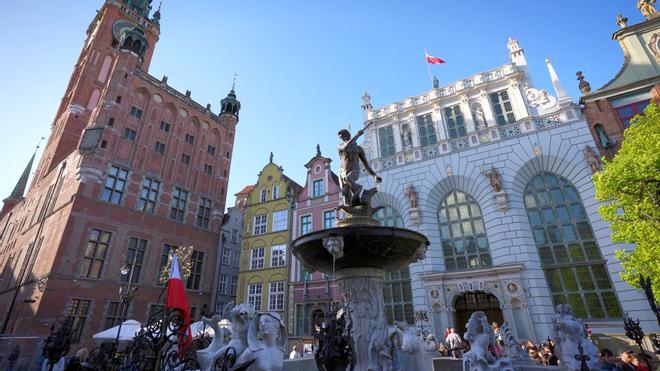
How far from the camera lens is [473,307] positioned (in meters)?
18.2

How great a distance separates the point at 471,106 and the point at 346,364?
861 inches

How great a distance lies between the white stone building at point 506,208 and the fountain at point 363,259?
12704 millimetres

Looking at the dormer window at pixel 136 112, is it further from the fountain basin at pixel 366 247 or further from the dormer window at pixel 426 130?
the fountain basin at pixel 366 247

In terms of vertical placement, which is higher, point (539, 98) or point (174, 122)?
point (174, 122)

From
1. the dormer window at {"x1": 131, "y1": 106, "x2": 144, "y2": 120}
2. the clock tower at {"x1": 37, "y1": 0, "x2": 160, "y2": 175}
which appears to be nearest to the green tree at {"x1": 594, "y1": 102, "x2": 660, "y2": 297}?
the dormer window at {"x1": 131, "y1": 106, "x2": 144, "y2": 120}

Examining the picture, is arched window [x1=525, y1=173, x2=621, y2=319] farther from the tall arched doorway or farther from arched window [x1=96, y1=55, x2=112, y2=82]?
arched window [x1=96, y1=55, x2=112, y2=82]

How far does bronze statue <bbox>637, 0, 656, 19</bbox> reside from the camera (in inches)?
820

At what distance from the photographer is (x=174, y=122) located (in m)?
31.6

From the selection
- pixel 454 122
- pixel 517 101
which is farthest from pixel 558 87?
pixel 454 122

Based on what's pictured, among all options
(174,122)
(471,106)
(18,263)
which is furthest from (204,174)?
(471,106)

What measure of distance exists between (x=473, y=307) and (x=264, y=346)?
17017 mm

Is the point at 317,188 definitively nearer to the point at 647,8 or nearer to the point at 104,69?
the point at 647,8

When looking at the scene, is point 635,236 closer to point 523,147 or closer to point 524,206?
point 524,206

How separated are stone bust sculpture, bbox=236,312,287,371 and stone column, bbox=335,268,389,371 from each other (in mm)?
2161
